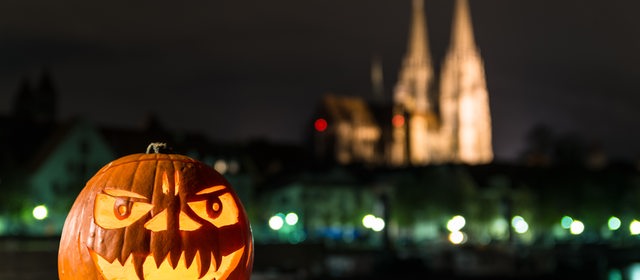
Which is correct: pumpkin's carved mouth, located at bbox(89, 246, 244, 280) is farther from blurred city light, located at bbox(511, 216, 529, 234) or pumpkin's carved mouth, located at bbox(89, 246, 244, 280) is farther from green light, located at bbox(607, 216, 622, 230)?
green light, located at bbox(607, 216, 622, 230)

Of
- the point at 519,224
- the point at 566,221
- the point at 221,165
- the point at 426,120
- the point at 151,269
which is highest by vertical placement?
the point at 426,120

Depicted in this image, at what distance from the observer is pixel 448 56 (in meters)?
198

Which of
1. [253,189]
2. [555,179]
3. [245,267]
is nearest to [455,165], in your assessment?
[555,179]

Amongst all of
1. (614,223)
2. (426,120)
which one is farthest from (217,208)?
(426,120)

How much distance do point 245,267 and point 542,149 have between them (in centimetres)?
12417

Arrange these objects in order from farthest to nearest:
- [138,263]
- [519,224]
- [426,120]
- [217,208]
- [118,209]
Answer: [426,120] < [519,224] < [217,208] < [118,209] < [138,263]

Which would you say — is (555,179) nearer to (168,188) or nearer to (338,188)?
(338,188)

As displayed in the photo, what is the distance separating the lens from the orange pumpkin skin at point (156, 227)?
752 cm

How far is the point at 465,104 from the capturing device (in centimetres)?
18850

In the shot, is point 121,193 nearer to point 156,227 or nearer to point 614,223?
point 156,227

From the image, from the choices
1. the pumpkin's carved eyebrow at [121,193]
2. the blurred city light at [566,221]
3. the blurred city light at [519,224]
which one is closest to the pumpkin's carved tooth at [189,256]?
the pumpkin's carved eyebrow at [121,193]

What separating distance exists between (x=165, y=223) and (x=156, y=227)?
0.09 meters

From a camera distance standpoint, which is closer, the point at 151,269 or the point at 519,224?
the point at 151,269

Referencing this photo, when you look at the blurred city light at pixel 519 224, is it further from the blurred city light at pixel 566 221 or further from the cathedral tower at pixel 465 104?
the cathedral tower at pixel 465 104
